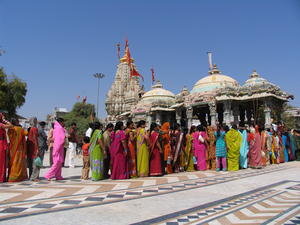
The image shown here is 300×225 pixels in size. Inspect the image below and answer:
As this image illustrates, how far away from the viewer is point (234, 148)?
23.3ft

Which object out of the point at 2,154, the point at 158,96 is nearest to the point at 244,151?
the point at 2,154

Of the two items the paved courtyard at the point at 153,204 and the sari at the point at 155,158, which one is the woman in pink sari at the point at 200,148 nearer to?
the sari at the point at 155,158

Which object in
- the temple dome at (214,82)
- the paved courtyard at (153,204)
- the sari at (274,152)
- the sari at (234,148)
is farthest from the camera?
the temple dome at (214,82)

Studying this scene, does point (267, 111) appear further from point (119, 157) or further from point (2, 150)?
point (2, 150)

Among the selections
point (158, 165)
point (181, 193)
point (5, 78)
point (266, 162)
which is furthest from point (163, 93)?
point (181, 193)

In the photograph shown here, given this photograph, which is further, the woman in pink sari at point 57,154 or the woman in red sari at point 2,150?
the woman in pink sari at point 57,154

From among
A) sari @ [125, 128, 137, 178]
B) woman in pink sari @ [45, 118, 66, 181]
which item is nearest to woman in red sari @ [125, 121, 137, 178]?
sari @ [125, 128, 137, 178]

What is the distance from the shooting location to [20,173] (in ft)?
16.9

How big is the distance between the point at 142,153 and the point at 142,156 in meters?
0.08

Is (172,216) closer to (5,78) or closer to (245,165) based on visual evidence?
(245,165)

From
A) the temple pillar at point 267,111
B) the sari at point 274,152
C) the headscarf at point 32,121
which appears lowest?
the sari at point 274,152

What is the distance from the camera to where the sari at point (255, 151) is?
24.5 feet

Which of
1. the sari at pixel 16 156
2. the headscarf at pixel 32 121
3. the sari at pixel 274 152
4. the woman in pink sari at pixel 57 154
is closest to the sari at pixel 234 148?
the sari at pixel 274 152

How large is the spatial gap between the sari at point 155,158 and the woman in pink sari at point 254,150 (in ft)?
11.9
